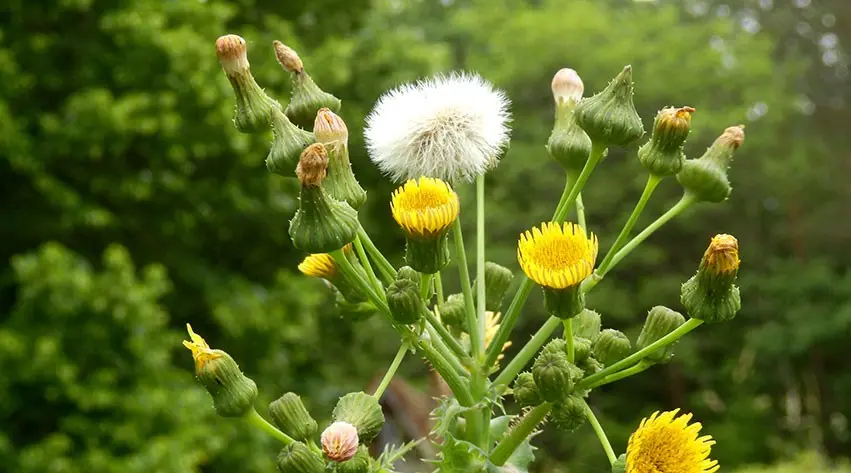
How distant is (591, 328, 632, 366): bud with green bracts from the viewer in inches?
41.9

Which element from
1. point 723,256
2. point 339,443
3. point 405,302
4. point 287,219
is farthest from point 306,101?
point 287,219

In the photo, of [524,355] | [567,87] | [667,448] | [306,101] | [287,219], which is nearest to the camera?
[667,448]

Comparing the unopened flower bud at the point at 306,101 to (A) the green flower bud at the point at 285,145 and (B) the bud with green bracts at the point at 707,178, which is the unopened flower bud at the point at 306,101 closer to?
(A) the green flower bud at the point at 285,145

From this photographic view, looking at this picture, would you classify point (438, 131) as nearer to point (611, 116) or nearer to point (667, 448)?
point (611, 116)

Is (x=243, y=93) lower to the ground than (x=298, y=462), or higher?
higher

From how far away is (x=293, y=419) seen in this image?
1.06 m

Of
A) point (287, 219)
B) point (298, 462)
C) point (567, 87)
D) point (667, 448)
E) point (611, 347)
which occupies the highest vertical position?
point (287, 219)

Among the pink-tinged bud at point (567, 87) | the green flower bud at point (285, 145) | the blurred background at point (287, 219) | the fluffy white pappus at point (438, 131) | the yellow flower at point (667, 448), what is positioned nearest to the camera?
the yellow flower at point (667, 448)

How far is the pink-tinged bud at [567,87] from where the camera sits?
1.30 meters

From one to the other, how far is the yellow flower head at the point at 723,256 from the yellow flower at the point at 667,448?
20 cm

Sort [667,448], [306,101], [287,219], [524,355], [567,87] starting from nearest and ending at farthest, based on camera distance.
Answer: [667,448] < [524,355] < [306,101] < [567,87] < [287,219]

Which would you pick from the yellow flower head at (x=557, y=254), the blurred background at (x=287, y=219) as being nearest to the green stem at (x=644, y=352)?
the yellow flower head at (x=557, y=254)

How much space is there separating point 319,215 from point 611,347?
1.26 feet

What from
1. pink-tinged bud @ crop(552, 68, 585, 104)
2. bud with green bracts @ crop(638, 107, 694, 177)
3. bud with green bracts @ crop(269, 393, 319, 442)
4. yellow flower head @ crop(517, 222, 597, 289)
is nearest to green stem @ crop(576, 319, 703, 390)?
yellow flower head @ crop(517, 222, 597, 289)
